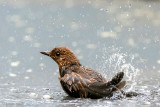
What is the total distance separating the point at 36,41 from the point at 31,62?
122 cm

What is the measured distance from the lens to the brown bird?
6777 millimetres

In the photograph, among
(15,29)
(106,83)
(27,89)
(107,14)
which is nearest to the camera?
(106,83)

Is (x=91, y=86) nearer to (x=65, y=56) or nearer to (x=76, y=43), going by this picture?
(x=65, y=56)

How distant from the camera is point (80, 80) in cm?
689

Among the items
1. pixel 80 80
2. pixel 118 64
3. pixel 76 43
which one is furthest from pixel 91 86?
pixel 76 43

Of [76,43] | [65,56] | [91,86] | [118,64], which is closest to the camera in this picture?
[91,86]

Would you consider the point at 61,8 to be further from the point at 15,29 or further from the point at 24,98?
the point at 24,98

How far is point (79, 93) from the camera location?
22.5 feet

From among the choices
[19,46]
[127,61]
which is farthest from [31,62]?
[127,61]

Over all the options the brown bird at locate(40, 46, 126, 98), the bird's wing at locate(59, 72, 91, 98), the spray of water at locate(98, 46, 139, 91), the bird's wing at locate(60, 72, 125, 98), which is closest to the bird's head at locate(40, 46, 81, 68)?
the brown bird at locate(40, 46, 126, 98)

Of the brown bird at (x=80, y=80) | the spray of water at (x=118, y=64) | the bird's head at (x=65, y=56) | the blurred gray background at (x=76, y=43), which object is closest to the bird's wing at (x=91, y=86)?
the brown bird at (x=80, y=80)

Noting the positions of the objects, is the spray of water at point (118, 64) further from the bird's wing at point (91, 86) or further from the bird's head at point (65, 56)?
the bird's wing at point (91, 86)

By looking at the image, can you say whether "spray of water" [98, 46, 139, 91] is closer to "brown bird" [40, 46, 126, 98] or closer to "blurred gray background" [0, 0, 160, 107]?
"blurred gray background" [0, 0, 160, 107]

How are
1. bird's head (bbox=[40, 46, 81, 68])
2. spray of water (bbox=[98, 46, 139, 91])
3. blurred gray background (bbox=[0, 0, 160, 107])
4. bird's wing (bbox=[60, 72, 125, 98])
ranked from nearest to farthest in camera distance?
bird's wing (bbox=[60, 72, 125, 98]) < bird's head (bbox=[40, 46, 81, 68]) < blurred gray background (bbox=[0, 0, 160, 107]) < spray of water (bbox=[98, 46, 139, 91])
